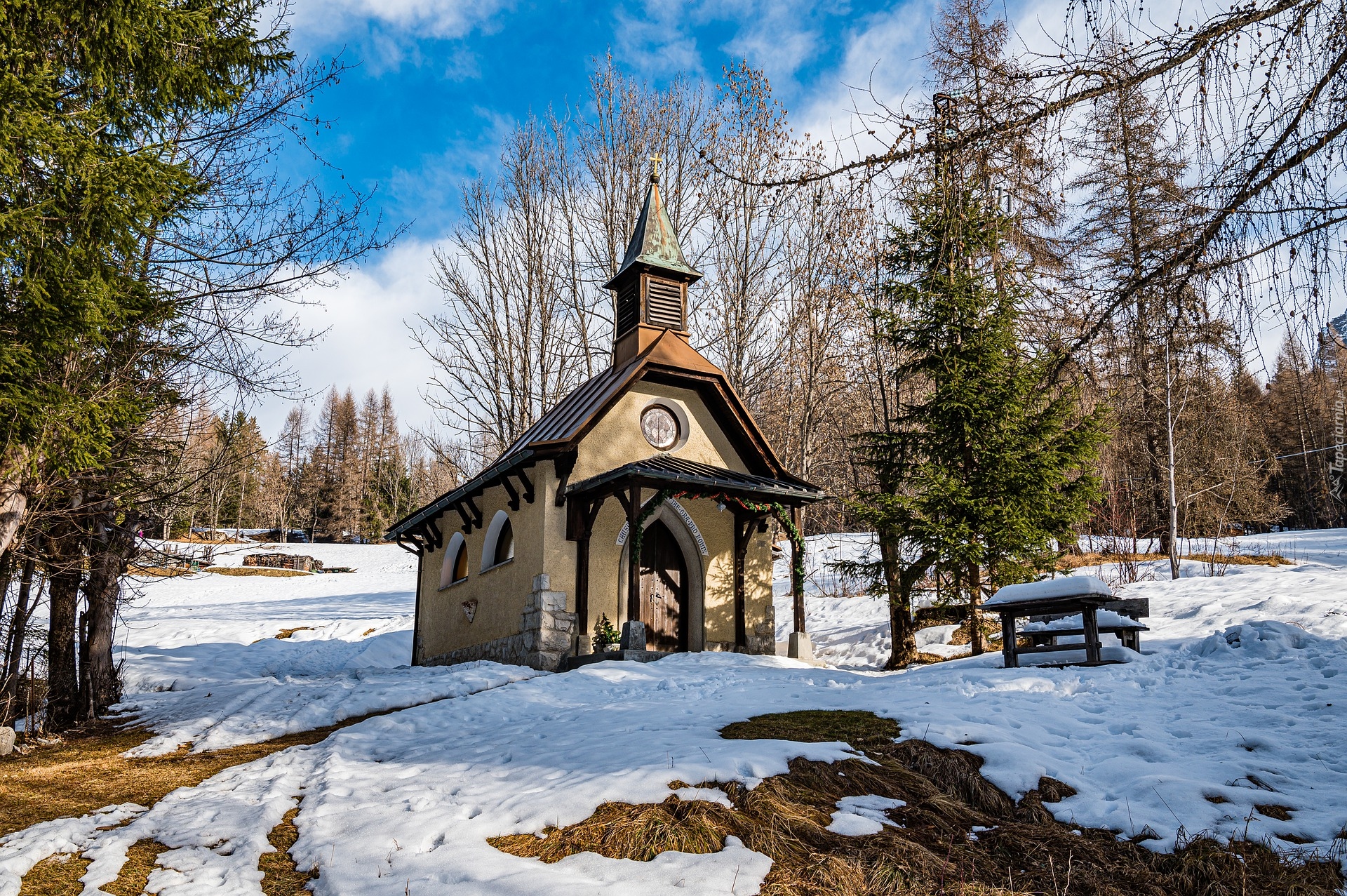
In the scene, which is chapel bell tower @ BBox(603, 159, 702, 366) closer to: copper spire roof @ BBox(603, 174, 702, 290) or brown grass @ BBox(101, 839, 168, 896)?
copper spire roof @ BBox(603, 174, 702, 290)

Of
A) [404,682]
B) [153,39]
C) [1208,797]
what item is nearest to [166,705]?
[404,682]

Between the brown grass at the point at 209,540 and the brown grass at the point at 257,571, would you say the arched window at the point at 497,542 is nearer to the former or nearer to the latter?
the brown grass at the point at 209,540

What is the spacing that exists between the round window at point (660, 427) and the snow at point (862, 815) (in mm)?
9905

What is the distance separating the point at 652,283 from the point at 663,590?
222 inches

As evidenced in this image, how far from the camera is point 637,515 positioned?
12734 millimetres

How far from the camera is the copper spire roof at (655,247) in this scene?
53.0 ft

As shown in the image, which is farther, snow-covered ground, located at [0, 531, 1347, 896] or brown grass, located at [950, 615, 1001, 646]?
brown grass, located at [950, 615, 1001, 646]

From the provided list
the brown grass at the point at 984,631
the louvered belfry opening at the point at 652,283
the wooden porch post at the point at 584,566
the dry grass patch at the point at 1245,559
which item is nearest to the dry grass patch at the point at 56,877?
the wooden porch post at the point at 584,566

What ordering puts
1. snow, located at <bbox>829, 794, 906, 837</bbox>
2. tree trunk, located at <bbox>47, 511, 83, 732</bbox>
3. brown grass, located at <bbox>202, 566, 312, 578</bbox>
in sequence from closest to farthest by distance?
snow, located at <bbox>829, 794, 906, 837</bbox> < tree trunk, located at <bbox>47, 511, 83, 732</bbox> < brown grass, located at <bbox>202, 566, 312, 578</bbox>

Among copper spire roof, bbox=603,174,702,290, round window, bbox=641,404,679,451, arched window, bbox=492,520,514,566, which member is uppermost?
copper spire roof, bbox=603,174,702,290

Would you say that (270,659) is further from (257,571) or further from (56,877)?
(257,571)

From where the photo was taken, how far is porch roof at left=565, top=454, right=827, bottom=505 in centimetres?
1274

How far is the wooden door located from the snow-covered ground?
87.5 inches

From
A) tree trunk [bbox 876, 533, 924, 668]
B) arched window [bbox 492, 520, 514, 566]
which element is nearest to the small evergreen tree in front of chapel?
tree trunk [bbox 876, 533, 924, 668]
